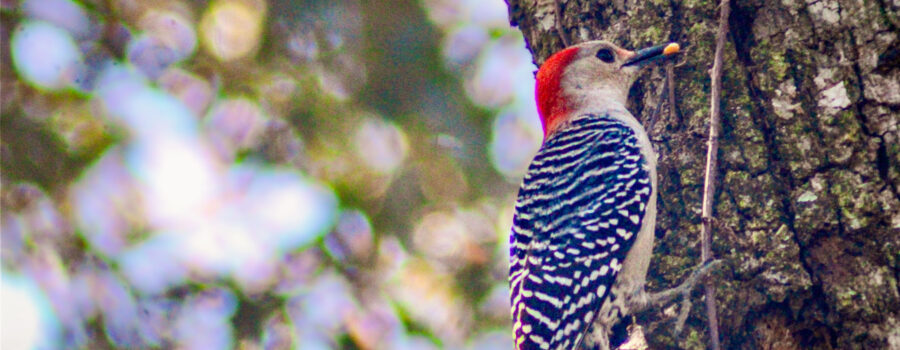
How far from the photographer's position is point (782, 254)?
334 centimetres

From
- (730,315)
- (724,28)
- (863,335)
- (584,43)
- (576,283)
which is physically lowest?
(863,335)

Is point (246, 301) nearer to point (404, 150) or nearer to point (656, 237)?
point (404, 150)

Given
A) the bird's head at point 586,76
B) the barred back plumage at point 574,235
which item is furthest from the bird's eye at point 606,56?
the barred back plumage at point 574,235

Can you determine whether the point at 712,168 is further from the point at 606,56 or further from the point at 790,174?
the point at 606,56

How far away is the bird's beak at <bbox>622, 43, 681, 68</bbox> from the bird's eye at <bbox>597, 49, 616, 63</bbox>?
0.43ft

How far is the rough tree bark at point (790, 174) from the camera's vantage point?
10.3 feet

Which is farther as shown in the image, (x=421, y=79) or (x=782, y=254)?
(x=421, y=79)

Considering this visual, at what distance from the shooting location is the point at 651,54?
12.8 ft

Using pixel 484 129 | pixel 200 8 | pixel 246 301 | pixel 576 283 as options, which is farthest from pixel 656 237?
pixel 200 8

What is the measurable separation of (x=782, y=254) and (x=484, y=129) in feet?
11.9

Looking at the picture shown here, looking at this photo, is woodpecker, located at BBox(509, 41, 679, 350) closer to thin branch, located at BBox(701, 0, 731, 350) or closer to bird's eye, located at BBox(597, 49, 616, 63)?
bird's eye, located at BBox(597, 49, 616, 63)

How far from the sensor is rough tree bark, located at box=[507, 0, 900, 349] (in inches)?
123

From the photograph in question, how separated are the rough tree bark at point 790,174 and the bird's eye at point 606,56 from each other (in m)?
0.33

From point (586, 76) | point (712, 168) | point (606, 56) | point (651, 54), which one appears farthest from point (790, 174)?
point (586, 76)
